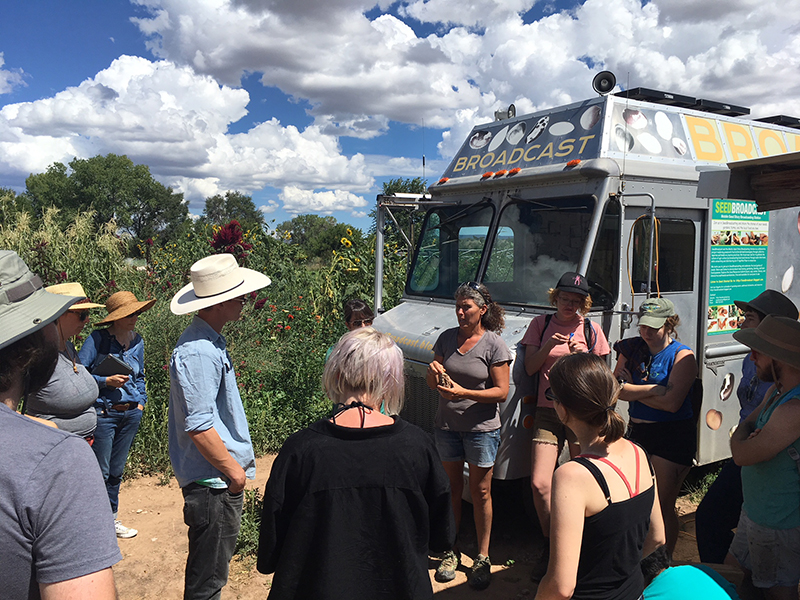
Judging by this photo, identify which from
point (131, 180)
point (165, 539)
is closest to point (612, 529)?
point (165, 539)

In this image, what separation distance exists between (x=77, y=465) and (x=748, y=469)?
2.61 metres

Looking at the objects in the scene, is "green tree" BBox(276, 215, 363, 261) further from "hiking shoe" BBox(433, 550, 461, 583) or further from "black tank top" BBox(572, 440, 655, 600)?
"black tank top" BBox(572, 440, 655, 600)

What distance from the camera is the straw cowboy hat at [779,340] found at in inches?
94.9

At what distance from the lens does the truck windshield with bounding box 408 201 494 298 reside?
518 centimetres

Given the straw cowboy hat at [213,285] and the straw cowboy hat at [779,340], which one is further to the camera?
the straw cowboy hat at [213,285]

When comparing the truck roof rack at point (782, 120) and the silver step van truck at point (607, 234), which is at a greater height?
the truck roof rack at point (782, 120)

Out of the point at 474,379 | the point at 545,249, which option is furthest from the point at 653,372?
the point at 545,249

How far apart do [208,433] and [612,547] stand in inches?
67.2

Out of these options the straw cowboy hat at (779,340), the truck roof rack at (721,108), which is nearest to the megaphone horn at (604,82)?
the truck roof rack at (721,108)

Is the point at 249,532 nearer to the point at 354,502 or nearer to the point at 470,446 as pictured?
the point at 470,446

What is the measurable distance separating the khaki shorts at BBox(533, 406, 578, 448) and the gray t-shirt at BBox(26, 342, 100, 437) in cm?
293

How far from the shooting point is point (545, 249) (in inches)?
183

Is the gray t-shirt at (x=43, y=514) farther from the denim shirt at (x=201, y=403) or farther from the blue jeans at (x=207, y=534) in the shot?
the blue jeans at (x=207, y=534)

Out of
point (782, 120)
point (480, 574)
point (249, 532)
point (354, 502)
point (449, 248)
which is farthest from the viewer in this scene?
point (782, 120)
